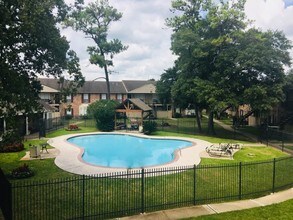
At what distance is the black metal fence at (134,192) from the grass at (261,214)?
5.16ft

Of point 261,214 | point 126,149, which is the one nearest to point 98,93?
point 126,149

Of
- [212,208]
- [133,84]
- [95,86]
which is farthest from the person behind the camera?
[133,84]

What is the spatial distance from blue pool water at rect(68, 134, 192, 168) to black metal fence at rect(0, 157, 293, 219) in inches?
266

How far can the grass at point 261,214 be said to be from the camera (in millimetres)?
10617

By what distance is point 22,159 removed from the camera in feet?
66.9

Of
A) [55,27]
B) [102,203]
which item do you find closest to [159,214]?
[102,203]

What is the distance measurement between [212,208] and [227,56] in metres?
24.1

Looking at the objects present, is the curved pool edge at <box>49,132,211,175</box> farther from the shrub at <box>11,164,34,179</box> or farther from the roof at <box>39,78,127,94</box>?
the roof at <box>39,78,127,94</box>

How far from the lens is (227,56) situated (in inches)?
1276

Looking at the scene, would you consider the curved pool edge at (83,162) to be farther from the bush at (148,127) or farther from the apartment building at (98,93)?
the apartment building at (98,93)

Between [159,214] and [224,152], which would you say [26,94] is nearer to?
[159,214]

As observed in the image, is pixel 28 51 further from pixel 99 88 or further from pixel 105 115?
pixel 99 88

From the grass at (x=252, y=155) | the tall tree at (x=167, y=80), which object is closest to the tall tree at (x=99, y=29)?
the tall tree at (x=167, y=80)

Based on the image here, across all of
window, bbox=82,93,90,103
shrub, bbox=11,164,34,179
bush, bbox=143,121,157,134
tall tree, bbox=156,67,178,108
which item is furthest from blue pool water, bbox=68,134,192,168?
window, bbox=82,93,90,103
